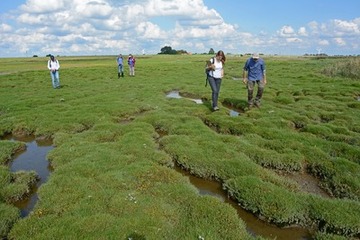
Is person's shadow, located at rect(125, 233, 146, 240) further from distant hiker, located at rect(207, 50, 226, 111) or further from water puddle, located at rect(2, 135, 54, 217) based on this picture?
distant hiker, located at rect(207, 50, 226, 111)

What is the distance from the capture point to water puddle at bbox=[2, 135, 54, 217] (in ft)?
30.7

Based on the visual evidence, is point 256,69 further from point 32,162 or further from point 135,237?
point 135,237

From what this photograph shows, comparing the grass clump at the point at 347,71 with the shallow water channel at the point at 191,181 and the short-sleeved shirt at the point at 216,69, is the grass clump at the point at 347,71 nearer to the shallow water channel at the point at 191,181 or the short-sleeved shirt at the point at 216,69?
the short-sleeved shirt at the point at 216,69

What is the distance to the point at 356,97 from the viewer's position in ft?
85.7

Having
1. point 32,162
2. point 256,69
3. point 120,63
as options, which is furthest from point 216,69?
point 120,63

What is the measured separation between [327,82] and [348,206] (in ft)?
100

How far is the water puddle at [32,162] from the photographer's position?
9352mm

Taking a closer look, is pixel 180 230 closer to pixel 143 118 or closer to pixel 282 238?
pixel 282 238

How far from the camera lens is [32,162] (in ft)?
41.7

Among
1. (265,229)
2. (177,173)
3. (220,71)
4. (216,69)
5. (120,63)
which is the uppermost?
(216,69)

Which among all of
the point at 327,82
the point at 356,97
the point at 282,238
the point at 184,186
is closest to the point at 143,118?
the point at 184,186

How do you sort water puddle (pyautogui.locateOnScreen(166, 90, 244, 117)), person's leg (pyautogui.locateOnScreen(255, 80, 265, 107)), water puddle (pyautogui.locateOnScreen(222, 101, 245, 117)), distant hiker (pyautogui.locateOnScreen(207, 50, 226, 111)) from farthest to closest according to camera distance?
water puddle (pyautogui.locateOnScreen(166, 90, 244, 117)), water puddle (pyautogui.locateOnScreen(222, 101, 245, 117)), person's leg (pyautogui.locateOnScreen(255, 80, 265, 107)), distant hiker (pyautogui.locateOnScreen(207, 50, 226, 111))

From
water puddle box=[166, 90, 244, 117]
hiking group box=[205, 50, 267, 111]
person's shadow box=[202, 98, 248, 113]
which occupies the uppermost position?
hiking group box=[205, 50, 267, 111]

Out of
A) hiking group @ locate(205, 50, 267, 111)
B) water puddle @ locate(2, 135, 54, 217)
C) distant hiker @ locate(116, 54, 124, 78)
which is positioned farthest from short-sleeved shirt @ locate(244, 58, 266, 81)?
distant hiker @ locate(116, 54, 124, 78)
